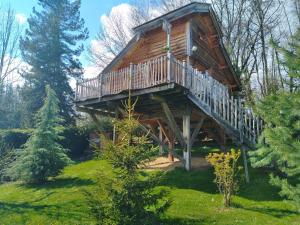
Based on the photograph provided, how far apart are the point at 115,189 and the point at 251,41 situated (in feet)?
73.2

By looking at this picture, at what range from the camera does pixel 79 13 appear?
33.5 m

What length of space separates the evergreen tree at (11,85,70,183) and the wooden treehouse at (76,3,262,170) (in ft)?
6.02

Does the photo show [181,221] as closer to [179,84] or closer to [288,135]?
[288,135]

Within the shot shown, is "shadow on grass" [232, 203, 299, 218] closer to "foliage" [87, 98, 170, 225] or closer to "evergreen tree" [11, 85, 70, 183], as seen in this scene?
"foliage" [87, 98, 170, 225]

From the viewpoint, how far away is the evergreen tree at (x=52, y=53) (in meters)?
28.9

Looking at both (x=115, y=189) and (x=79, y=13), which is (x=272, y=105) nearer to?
(x=115, y=189)

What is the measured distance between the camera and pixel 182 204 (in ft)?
30.5

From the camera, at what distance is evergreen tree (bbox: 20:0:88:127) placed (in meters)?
28.9

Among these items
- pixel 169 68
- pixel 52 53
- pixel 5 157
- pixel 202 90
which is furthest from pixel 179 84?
pixel 52 53

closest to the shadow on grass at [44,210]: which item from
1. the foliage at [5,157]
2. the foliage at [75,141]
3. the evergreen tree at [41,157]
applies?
the foliage at [5,157]

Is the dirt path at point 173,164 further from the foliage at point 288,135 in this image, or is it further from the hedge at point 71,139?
the hedge at point 71,139

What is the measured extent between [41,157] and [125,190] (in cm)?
822

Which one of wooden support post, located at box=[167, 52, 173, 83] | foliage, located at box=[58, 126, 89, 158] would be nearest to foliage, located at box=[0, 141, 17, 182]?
foliage, located at box=[58, 126, 89, 158]

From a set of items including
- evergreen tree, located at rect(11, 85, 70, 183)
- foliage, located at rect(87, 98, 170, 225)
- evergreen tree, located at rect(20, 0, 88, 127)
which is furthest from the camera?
evergreen tree, located at rect(20, 0, 88, 127)
